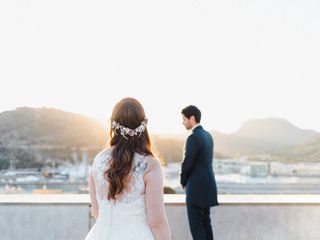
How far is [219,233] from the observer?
4148mm

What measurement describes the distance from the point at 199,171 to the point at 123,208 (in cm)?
176

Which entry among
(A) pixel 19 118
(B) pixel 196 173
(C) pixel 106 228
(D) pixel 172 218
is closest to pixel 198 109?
(B) pixel 196 173

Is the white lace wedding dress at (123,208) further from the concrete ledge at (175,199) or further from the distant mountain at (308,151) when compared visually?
the distant mountain at (308,151)

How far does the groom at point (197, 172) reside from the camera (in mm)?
3770

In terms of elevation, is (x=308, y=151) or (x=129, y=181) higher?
(x=129, y=181)

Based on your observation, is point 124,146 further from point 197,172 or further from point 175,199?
point 175,199

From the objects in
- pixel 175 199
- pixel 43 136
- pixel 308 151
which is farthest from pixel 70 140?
pixel 175 199

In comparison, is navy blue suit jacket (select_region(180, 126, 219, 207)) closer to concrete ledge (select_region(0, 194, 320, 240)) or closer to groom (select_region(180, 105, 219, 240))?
groom (select_region(180, 105, 219, 240))

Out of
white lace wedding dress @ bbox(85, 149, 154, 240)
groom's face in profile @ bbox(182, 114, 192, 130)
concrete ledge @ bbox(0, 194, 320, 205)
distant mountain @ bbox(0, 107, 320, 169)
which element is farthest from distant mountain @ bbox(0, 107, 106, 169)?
white lace wedding dress @ bbox(85, 149, 154, 240)

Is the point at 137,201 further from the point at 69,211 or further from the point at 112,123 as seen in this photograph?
the point at 69,211

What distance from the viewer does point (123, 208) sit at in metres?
2.12

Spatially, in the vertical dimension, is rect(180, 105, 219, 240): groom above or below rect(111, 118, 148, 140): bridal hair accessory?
below

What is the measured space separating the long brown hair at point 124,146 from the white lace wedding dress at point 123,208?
0.03m

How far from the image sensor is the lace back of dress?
2.04 metres
